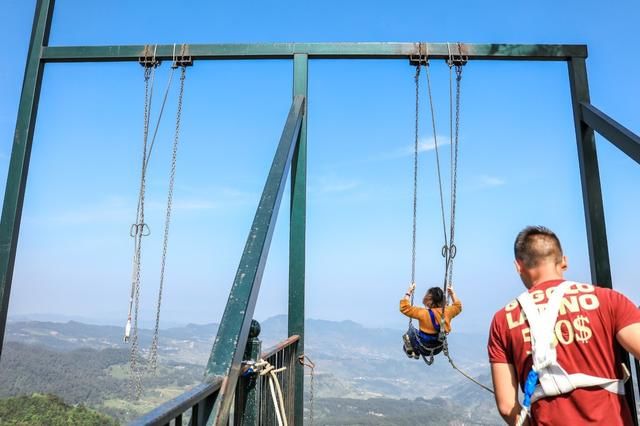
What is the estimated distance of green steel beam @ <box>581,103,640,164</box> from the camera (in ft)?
11.7

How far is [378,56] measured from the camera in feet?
15.9

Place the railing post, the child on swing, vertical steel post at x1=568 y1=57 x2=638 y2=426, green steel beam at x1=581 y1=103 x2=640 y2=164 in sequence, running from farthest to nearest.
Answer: the child on swing → vertical steel post at x1=568 y1=57 x2=638 y2=426 → green steel beam at x1=581 y1=103 x2=640 y2=164 → the railing post

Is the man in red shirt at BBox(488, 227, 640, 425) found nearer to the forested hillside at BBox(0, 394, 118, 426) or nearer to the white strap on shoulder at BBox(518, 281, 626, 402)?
the white strap on shoulder at BBox(518, 281, 626, 402)

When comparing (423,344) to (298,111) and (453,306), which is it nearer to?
(453,306)

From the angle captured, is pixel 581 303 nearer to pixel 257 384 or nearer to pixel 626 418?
pixel 626 418

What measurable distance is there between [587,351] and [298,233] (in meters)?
3.13

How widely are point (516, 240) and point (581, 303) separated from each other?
1.25 ft

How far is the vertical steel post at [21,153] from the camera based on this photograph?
4.44m

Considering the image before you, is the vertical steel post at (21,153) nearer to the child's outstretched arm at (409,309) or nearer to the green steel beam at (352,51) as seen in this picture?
the green steel beam at (352,51)

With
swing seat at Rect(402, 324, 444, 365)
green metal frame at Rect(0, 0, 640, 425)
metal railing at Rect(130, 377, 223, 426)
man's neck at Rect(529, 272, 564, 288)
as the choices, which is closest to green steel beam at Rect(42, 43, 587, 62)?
green metal frame at Rect(0, 0, 640, 425)

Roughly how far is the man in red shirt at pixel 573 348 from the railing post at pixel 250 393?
1091 millimetres

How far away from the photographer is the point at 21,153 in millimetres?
4688

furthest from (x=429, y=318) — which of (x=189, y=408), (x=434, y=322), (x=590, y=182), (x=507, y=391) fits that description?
(x=189, y=408)

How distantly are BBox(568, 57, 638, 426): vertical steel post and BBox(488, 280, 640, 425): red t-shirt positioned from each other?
260 cm
